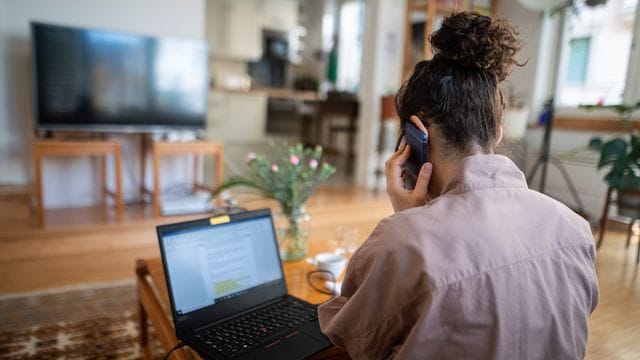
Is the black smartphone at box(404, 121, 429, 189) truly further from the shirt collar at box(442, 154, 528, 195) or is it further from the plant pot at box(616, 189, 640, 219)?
the plant pot at box(616, 189, 640, 219)

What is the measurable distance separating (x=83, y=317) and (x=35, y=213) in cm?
134

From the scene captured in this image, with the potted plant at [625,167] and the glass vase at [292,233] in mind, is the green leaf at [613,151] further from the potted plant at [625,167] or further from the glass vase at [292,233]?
the glass vase at [292,233]

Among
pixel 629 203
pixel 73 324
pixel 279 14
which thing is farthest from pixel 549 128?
pixel 279 14

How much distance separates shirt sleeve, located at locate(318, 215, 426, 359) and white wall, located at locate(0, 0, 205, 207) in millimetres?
3081

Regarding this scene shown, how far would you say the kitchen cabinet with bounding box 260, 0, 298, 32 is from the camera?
6422mm

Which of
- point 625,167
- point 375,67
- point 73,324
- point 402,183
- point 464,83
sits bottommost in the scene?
point 73,324

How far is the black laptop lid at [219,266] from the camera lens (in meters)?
0.96

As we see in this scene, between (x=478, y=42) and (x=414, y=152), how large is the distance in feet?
0.67

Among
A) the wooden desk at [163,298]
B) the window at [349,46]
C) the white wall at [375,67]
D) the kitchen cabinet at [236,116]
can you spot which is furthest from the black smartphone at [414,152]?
the window at [349,46]

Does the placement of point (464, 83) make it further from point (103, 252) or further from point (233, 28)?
point (233, 28)

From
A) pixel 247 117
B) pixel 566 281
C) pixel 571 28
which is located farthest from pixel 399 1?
pixel 566 281

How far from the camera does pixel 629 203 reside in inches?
108

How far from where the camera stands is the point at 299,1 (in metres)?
7.17

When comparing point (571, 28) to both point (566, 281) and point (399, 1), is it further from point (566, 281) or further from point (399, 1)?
point (566, 281)
